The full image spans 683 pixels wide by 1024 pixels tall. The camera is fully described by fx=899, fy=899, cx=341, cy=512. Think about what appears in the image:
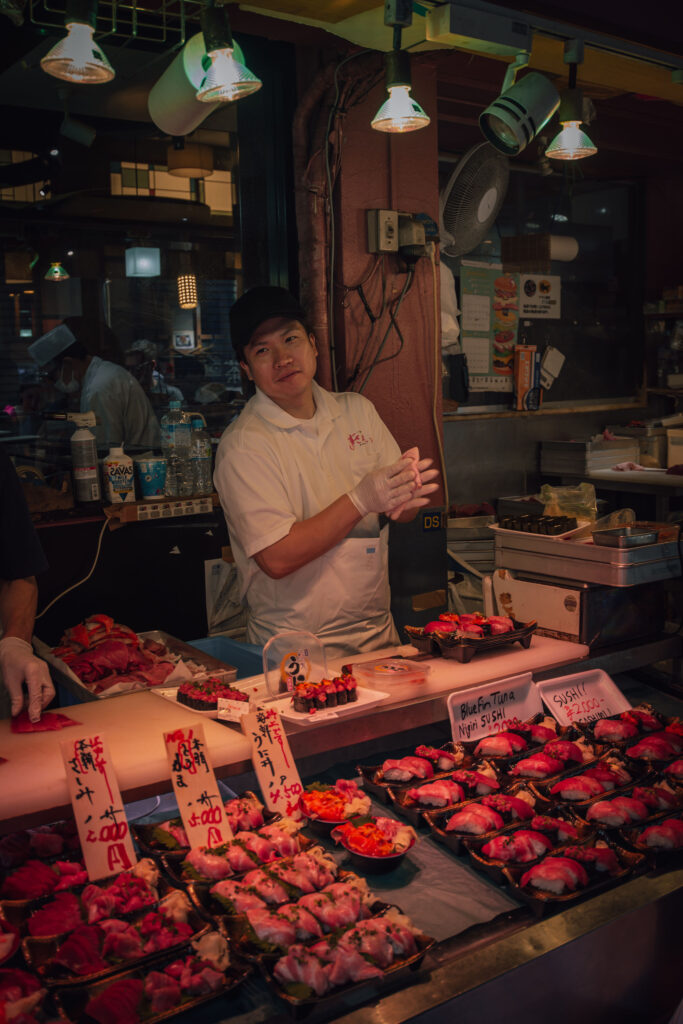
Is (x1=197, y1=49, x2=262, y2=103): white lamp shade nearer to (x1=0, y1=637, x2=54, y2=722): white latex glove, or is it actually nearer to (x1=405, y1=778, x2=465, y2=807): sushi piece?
(x1=0, y1=637, x2=54, y2=722): white latex glove

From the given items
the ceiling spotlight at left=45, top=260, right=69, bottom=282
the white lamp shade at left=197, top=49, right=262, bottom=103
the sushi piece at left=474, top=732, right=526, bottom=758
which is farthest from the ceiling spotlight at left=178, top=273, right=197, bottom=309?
the sushi piece at left=474, top=732, right=526, bottom=758

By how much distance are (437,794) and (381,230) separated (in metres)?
3.04

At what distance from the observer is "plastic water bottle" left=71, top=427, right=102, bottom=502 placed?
437 cm

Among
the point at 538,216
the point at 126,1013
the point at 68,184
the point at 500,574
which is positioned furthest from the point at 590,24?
the point at 538,216

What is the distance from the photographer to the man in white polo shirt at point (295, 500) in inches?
131

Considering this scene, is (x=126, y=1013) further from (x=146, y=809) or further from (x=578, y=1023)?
(x=578, y=1023)

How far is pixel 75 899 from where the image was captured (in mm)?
2018

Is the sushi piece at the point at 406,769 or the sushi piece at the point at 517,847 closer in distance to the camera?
the sushi piece at the point at 517,847

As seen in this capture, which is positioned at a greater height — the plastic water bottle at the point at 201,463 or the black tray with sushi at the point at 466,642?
the plastic water bottle at the point at 201,463

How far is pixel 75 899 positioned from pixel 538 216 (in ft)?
21.9

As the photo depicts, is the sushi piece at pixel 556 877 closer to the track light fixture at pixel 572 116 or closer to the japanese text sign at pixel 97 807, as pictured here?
the japanese text sign at pixel 97 807

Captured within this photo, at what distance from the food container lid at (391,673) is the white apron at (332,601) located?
69 cm

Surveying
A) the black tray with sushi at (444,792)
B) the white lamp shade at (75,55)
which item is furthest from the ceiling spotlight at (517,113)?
the black tray with sushi at (444,792)

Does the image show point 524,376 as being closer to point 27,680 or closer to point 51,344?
point 51,344
